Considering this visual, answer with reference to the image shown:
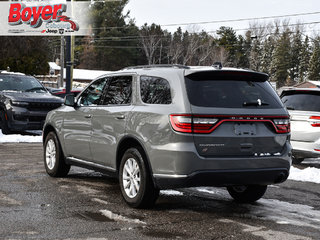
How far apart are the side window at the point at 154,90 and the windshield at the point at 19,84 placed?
10.6 meters

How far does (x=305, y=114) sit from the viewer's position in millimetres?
10461

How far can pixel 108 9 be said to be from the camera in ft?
279

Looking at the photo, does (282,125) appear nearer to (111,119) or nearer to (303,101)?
(111,119)

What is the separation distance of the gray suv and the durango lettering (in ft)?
113

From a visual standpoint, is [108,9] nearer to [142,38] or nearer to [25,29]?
[142,38]

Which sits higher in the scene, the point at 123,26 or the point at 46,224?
the point at 123,26

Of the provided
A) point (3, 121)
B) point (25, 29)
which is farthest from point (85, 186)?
point (25, 29)

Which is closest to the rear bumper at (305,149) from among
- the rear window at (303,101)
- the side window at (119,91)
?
the rear window at (303,101)

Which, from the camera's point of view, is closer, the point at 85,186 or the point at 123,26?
the point at 85,186

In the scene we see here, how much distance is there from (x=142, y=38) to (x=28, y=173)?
A: 76.5m

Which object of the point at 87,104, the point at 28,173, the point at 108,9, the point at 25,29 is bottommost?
the point at 28,173

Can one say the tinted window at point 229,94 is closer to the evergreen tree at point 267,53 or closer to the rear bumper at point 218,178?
the rear bumper at point 218,178

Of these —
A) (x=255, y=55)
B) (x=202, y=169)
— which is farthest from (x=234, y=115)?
(x=255, y=55)

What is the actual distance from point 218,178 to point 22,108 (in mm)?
10640
